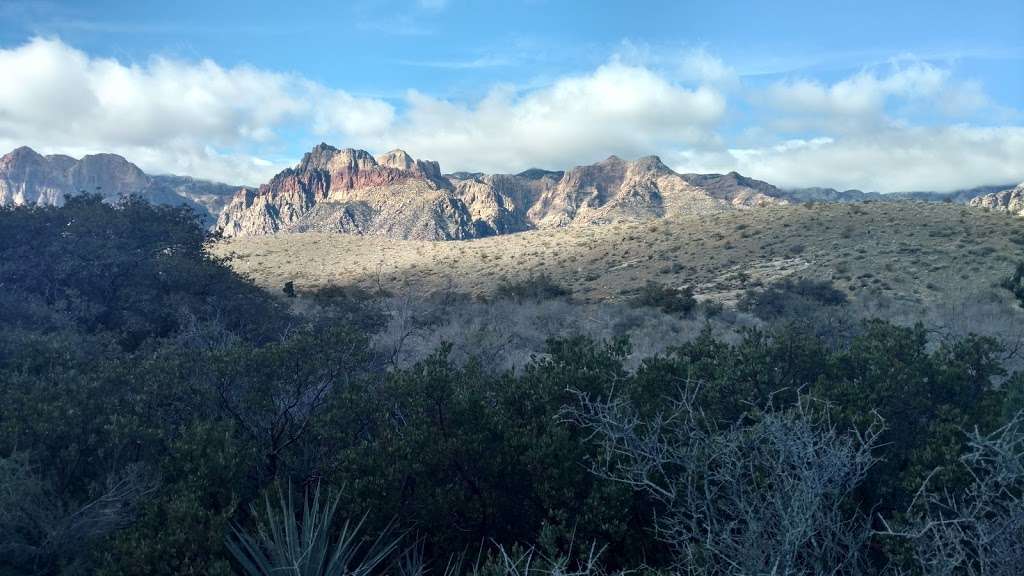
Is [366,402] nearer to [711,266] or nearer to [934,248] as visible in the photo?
[711,266]

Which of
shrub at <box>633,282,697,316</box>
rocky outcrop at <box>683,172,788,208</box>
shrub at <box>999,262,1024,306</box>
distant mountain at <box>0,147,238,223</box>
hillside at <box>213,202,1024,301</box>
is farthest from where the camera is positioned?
distant mountain at <box>0,147,238,223</box>

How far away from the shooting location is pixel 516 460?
6.90 meters

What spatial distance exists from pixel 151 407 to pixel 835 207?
1795 inches

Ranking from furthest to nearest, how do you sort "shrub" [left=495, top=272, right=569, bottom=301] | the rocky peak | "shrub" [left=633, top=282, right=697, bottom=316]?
the rocky peak, "shrub" [left=495, top=272, right=569, bottom=301], "shrub" [left=633, top=282, right=697, bottom=316]

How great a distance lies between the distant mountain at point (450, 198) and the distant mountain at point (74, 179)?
3158 centimetres

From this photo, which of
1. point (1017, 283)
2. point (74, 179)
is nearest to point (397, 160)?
point (74, 179)

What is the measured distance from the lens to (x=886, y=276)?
27984 mm

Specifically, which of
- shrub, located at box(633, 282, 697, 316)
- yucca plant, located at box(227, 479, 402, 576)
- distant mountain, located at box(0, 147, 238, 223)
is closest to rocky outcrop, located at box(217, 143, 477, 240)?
distant mountain, located at box(0, 147, 238, 223)

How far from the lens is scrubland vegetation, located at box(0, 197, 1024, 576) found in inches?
193

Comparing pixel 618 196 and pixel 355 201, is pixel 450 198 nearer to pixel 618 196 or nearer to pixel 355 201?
pixel 355 201

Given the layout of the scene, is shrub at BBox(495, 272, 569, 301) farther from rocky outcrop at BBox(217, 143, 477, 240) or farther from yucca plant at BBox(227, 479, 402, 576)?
rocky outcrop at BBox(217, 143, 477, 240)

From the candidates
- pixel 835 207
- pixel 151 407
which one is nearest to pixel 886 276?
pixel 835 207

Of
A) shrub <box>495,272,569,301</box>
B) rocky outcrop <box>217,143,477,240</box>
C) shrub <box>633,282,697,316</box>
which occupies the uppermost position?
rocky outcrop <box>217,143,477,240</box>

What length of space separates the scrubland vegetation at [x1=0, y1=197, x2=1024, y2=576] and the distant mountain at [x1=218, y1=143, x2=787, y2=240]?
292 ft
